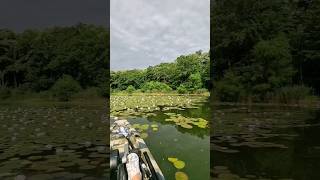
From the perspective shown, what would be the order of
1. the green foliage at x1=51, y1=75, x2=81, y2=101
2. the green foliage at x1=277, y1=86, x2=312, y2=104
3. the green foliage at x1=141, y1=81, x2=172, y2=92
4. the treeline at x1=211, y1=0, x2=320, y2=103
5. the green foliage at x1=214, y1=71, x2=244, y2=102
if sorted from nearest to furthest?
the green foliage at x1=141, y1=81, x2=172, y2=92 < the green foliage at x1=51, y1=75, x2=81, y2=101 < the green foliage at x1=214, y1=71, x2=244, y2=102 < the treeline at x1=211, y1=0, x2=320, y2=103 < the green foliage at x1=277, y1=86, x2=312, y2=104

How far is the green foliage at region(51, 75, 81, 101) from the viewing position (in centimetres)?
386

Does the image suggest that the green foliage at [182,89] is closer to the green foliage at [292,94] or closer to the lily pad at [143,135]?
the lily pad at [143,135]

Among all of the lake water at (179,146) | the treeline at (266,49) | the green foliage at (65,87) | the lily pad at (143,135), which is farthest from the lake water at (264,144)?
the green foliage at (65,87)

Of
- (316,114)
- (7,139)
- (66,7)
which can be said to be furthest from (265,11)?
(7,139)

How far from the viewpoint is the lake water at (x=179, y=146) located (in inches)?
113

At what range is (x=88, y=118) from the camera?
201 inches

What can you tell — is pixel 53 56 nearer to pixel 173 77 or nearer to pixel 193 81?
pixel 173 77

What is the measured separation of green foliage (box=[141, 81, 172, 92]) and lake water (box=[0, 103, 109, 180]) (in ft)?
2.31

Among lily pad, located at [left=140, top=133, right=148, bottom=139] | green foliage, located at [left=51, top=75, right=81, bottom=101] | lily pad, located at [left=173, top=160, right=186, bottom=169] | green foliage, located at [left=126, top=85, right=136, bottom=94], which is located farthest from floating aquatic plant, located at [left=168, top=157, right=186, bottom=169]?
green foliage, located at [left=51, top=75, right=81, bottom=101]

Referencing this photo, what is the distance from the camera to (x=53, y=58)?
15.0ft

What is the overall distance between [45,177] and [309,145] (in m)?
2.96

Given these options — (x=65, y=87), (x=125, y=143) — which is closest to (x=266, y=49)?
(x=65, y=87)

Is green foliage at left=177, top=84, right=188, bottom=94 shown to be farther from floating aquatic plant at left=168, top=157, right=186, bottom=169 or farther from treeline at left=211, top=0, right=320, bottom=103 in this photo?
treeline at left=211, top=0, right=320, bottom=103

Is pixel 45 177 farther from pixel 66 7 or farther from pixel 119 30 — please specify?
pixel 66 7
